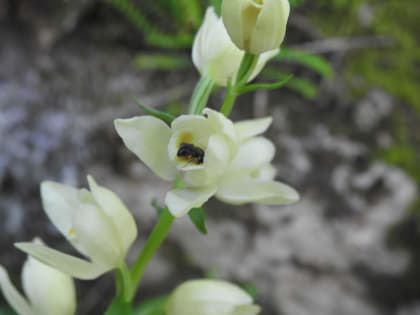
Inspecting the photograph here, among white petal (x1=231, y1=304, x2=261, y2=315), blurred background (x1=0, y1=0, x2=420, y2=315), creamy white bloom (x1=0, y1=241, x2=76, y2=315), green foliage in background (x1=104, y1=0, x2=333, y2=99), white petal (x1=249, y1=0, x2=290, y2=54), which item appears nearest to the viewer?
white petal (x1=249, y1=0, x2=290, y2=54)

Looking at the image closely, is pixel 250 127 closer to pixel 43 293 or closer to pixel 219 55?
pixel 219 55

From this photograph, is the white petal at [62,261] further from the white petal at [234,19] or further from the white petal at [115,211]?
the white petal at [234,19]

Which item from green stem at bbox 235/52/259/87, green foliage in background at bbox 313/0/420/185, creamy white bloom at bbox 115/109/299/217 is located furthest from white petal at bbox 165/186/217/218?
green foliage in background at bbox 313/0/420/185

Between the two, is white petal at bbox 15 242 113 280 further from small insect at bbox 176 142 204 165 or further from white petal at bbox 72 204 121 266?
small insect at bbox 176 142 204 165

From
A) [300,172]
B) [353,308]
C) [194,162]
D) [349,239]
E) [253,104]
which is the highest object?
[194,162]

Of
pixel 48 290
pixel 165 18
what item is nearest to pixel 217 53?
pixel 48 290

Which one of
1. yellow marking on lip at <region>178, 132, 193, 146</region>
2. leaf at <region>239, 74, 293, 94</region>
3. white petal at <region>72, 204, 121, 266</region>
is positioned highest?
leaf at <region>239, 74, 293, 94</region>

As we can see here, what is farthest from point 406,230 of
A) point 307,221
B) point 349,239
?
point 307,221

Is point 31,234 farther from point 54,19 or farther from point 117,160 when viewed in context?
point 54,19

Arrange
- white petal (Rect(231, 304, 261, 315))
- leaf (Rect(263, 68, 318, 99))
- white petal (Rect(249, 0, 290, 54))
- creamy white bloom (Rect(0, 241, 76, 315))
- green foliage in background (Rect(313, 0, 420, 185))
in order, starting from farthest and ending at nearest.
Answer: green foliage in background (Rect(313, 0, 420, 185)) → leaf (Rect(263, 68, 318, 99)) → creamy white bloom (Rect(0, 241, 76, 315)) → white petal (Rect(231, 304, 261, 315)) → white petal (Rect(249, 0, 290, 54))
